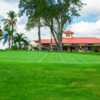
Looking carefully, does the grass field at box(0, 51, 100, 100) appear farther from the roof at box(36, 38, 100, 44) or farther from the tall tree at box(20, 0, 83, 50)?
the roof at box(36, 38, 100, 44)

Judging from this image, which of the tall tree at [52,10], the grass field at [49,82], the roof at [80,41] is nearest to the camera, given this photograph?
the grass field at [49,82]

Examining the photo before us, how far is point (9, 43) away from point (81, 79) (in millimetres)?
83041

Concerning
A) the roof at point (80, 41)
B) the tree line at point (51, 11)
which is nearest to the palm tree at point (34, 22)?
the tree line at point (51, 11)

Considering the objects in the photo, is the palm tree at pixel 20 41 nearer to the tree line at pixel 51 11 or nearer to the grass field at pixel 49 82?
the tree line at pixel 51 11

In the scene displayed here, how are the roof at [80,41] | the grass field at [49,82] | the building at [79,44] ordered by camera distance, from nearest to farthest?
the grass field at [49,82], the building at [79,44], the roof at [80,41]

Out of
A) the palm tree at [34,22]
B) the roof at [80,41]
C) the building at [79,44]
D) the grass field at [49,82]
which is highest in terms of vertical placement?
the palm tree at [34,22]

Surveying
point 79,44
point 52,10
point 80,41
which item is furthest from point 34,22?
point 80,41

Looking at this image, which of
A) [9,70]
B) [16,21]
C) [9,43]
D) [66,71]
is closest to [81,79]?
[66,71]

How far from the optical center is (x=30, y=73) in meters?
13.4

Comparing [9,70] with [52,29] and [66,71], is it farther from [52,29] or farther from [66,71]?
[52,29]

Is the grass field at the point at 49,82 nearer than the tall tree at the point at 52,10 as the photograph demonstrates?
Yes

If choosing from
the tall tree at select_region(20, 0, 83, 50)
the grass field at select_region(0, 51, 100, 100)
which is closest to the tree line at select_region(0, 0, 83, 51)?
the tall tree at select_region(20, 0, 83, 50)

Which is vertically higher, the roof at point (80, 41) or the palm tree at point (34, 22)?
the palm tree at point (34, 22)

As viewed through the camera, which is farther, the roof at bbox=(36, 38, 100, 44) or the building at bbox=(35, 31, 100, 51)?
the roof at bbox=(36, 38, 100, 44)
